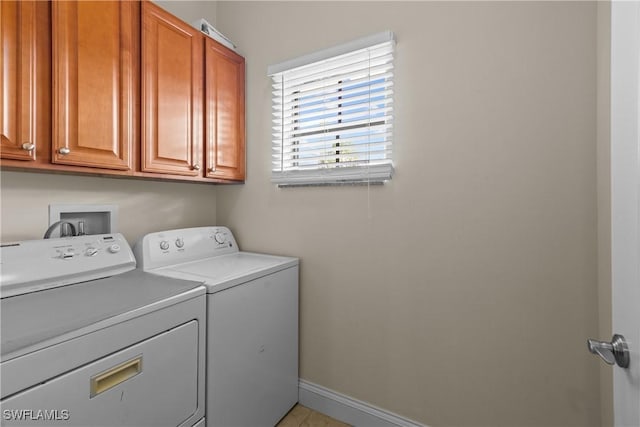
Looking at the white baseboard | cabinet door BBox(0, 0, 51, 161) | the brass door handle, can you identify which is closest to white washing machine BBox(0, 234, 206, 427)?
cabinet door BBox(0, 0, 51, 161)

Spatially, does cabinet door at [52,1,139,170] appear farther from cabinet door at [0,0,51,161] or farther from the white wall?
the white wall

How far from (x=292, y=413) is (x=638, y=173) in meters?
1.96

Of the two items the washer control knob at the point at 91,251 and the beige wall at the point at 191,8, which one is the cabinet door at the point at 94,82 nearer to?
the washer control knob at the point at 91,251

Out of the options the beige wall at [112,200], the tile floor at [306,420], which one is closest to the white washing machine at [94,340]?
the beige wall at [112,200]

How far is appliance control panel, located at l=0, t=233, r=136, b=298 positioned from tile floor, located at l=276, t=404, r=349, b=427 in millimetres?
1260

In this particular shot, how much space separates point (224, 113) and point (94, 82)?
0.73 meters

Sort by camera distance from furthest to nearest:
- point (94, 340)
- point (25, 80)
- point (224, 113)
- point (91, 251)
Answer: point (224, 113), point (91, 251), point (25, 80), point (94, 340)

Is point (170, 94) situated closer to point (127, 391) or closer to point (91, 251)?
point (91, 251)

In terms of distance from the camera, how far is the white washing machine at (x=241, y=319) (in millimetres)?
1274

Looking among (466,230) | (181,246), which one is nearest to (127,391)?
(181,246)

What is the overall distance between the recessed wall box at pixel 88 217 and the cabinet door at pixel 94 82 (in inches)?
15.6

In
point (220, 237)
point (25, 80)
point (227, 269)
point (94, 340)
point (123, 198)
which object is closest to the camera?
point (94, 340)

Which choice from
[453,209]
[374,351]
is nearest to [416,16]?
[453,209]

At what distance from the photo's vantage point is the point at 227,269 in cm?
153
